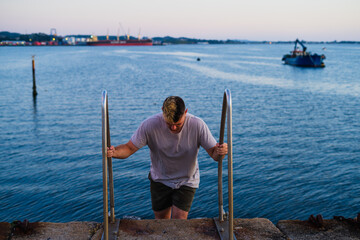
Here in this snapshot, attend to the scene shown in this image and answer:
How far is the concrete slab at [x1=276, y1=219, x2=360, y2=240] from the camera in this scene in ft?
12.9

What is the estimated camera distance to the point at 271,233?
13.2ft

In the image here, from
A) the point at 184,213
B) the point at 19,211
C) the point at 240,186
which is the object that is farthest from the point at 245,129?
the point at 184,213

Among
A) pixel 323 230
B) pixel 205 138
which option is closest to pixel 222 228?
pixel 205 138

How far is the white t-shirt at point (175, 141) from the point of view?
4051 mm

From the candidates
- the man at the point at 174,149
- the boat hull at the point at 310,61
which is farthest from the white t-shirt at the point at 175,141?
the boat hull at the point at 310,61

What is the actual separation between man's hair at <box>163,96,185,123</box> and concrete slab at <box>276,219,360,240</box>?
179 cm

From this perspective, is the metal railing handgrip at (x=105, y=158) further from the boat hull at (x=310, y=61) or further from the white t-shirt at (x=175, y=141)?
the boat hull at (x=310, y=61)

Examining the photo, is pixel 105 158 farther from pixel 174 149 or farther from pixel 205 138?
pixel 205 138

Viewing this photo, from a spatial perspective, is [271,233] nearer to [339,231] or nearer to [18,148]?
[339,231]

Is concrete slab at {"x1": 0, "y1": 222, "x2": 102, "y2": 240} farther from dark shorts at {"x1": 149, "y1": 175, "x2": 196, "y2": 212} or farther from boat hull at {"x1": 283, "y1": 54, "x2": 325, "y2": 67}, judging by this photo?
boat hull at {"x1": 283, "y1": 54, "x2": 325, "y2": 67}

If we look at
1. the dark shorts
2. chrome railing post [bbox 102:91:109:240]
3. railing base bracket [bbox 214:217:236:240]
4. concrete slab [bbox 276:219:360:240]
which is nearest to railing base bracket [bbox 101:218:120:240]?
chrome railing post [bbox 102:91:109:240]

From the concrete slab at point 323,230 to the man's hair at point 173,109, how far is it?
5.89ft

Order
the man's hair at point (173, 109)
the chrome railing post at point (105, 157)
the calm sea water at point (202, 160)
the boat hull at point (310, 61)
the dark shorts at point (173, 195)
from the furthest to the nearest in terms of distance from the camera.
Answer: the boat hull at point (310, 61)
the calm sea water at point (202, 160)
the dark shorts at point (173, 195)
the man's hair at point (173, 109)
the chrome railing post at point (105, 157)

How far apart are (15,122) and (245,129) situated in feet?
45.1
